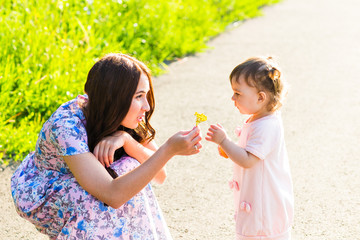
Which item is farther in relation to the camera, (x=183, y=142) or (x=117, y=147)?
(x=117, y=147)

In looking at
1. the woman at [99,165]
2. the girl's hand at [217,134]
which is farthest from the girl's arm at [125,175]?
the girl's hand at [217,134]

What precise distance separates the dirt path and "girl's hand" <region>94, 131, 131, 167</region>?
895 millimetres

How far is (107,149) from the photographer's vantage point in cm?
255

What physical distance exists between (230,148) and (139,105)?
439 millimetres

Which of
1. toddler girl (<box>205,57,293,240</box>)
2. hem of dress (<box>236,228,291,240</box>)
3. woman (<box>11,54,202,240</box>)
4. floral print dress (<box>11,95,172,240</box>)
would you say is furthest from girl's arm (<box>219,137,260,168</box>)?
floral print dress (<box>11,95,172,240</box>)

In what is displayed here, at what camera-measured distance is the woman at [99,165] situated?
243 centimetres

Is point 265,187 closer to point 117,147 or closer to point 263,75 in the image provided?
point 263,75

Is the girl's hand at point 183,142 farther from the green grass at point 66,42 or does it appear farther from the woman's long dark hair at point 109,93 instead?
the green grass at point 66,42

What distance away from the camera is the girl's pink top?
259 centimetres

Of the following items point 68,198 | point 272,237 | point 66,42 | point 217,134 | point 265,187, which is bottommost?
point 272,237

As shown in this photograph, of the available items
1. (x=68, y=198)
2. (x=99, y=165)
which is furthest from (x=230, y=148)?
(x=68, y=198)

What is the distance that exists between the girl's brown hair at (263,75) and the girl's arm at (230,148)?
243mm

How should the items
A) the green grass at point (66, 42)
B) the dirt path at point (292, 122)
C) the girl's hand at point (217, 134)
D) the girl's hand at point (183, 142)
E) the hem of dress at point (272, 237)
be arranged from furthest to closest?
1. the green grass at point (66, 42)
2. the dirt path at point (292, 122)
3. the hem of dress at point (272, 237)
4. the girl's hand at point (217, 134)
5. the girl's hand at point (183, 142)

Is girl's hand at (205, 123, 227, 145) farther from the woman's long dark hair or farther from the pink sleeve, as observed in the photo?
the woman's long dark hair
